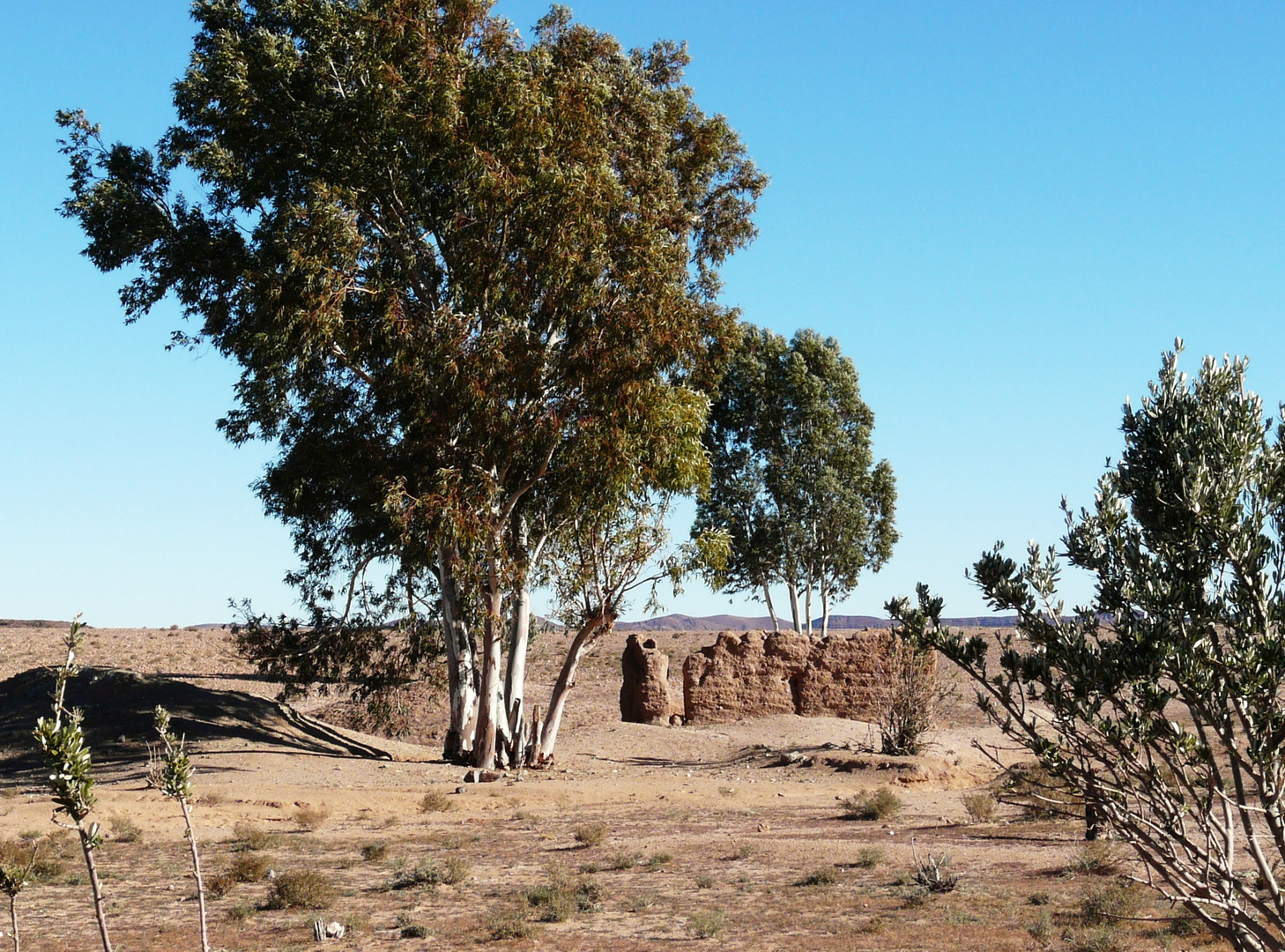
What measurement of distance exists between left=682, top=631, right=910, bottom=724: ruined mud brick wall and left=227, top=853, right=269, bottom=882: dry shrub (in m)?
16.6

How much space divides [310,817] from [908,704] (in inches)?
507

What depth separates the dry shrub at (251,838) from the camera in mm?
14422

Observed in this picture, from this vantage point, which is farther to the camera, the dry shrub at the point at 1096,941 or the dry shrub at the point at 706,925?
the dry shrub at the point at 706,925

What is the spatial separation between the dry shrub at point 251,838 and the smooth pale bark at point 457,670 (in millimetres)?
A: 6588

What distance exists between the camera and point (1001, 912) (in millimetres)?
10406

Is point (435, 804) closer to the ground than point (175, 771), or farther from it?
closer to the ground

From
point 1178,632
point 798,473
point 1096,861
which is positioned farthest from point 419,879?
point 798,473

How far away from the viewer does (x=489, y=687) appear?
845 inches

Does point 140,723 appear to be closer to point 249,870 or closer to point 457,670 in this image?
point 457,670

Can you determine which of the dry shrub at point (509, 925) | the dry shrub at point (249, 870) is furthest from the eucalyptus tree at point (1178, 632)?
the dry shrub at point (249, 870)

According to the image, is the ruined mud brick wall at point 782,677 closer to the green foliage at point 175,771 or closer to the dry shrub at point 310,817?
the dry shrub at point 310,817

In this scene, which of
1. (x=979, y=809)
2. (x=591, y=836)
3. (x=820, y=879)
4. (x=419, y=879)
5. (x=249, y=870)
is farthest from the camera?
(x=979, y=809)

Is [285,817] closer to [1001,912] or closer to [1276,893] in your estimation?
[1001,912]

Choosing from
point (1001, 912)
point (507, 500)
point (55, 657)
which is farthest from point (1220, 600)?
point (55, 657)
